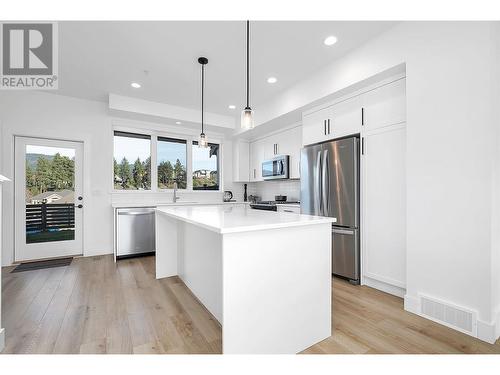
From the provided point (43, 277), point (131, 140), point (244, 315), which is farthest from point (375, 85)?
point (43, 277)

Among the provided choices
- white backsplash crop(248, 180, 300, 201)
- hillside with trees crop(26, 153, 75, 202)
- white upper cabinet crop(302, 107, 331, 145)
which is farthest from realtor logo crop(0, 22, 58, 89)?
white backsplash crop(248, 180, 300, 201)

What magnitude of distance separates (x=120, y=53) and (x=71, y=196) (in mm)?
2549

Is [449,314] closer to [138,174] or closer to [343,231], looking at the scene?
[343,231]

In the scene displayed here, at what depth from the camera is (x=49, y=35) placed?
2.45 metres

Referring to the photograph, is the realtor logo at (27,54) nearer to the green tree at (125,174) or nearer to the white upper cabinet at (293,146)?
the green tree at (125,174)

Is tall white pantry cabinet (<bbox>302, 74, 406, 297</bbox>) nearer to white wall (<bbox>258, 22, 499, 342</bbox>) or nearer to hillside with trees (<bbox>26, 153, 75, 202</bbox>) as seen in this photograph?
white wall (<bbox>258, 22, 499, 342</bbox>)

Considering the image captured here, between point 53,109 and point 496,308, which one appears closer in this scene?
point 496,308

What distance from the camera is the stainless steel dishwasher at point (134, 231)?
3871 mm

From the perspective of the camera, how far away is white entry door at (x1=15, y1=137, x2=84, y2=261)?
12.0 feet

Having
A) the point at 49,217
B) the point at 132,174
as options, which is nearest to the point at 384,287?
the point at 132,174

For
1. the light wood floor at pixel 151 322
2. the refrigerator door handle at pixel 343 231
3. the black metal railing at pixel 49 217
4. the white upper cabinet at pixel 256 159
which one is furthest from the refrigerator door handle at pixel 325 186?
the black metal railing at pixel 49 217

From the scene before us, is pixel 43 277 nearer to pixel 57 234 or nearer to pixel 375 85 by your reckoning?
pixel 57 234

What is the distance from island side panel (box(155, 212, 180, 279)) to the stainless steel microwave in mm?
2093

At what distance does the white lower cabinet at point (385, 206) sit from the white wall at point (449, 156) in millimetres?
235
